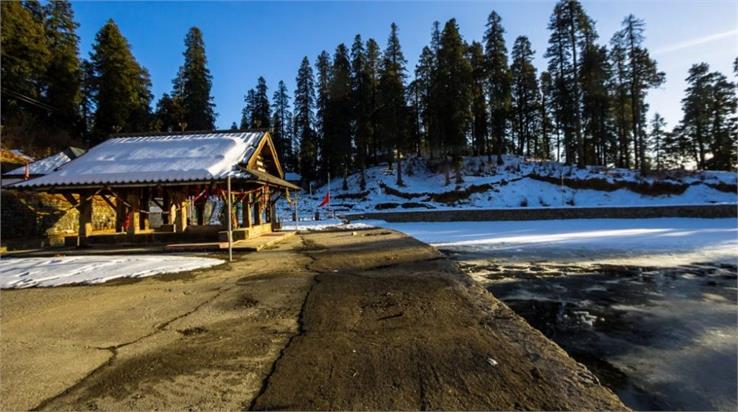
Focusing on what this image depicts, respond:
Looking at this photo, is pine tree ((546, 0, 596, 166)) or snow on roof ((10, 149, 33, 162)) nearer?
snow on roof ((10, 149, 33, 162))

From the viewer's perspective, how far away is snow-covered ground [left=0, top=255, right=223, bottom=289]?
7160 mm

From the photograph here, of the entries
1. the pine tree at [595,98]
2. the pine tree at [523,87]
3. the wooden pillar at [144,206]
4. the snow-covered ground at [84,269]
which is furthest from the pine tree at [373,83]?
the snow-covered ground at [84,269]

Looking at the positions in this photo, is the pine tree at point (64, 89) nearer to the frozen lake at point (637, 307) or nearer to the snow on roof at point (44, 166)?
the snow on roof at point (44, 166)

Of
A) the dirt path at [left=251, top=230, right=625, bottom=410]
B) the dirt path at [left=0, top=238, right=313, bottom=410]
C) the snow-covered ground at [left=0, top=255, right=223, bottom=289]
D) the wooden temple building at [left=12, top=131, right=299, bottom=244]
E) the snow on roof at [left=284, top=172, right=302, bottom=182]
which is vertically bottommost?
the dirt path at [left=251, top=230, right=625, bottom=410]

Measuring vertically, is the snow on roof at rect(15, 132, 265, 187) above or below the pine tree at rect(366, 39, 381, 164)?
below

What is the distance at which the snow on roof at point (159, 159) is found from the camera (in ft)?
39.2

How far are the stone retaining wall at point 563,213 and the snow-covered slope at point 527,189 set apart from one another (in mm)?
4358

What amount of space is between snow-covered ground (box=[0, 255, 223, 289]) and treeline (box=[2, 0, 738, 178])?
2466 centimetres

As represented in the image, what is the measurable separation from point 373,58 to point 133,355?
46.0 m

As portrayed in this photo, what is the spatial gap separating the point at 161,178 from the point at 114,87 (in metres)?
31.3

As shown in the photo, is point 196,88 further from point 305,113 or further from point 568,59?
point 568,59

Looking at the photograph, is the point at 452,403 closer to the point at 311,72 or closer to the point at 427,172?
the point at 427,172

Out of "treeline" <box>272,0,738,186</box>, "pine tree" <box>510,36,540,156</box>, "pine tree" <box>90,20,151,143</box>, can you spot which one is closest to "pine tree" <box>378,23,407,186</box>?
"treeline" <box>272,0,738,186</box>

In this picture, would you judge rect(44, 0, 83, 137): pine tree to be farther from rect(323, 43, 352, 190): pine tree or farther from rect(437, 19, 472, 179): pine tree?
rect(437, 19, 472, 179): pine tree
